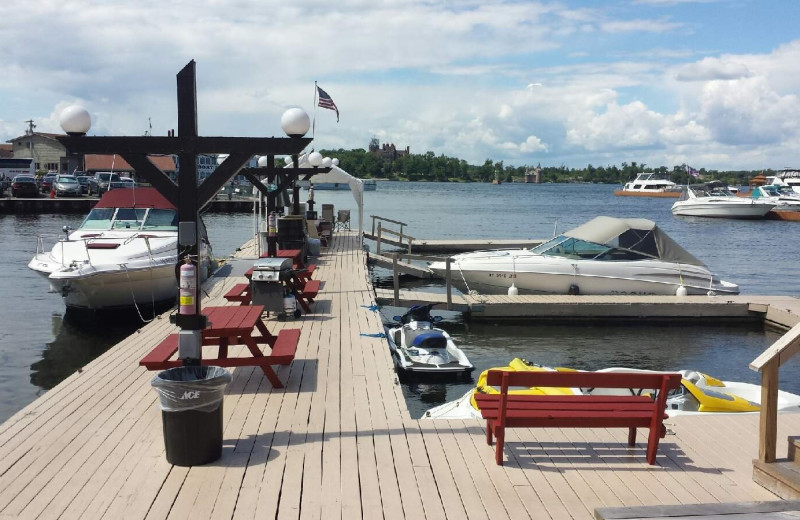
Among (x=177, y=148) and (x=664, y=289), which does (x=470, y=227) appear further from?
(x=177, y=148)

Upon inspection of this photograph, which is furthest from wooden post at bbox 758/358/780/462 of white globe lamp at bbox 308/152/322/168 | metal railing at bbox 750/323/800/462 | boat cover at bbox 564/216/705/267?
white globe lamp at bbox 308/152/322/168

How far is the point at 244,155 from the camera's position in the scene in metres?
6.03

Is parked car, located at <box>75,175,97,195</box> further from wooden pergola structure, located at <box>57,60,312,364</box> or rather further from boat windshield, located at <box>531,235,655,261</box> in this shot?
wooden pergola structure, located at <box>57,60,312,364</box>

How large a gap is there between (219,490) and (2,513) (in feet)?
4.21

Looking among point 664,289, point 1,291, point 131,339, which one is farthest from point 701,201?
point 131,339

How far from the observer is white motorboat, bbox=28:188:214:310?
44.0ft

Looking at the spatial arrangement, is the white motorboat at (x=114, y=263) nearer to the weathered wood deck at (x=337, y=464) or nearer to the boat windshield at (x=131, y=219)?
the boat windshield at (x=131, y=219)

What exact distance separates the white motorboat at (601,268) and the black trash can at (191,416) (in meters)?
12.4

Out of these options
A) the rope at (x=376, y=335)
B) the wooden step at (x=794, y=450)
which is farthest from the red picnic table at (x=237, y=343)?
the wooden step at (x=794, y=450)

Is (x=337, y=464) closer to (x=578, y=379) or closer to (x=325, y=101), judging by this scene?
(x=578, y=379)

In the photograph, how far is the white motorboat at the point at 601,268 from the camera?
1745 centimetres

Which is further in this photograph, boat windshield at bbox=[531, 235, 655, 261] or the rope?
boat windshield at bbox=[531, 235, 655, 261]

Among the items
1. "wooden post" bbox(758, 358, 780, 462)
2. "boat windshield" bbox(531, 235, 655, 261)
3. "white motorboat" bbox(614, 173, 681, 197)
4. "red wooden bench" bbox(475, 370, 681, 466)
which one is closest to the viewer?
"wooden post" bbox(758, 358, 780, 462)

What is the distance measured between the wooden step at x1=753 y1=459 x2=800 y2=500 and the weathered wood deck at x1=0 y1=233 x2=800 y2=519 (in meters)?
0.07
